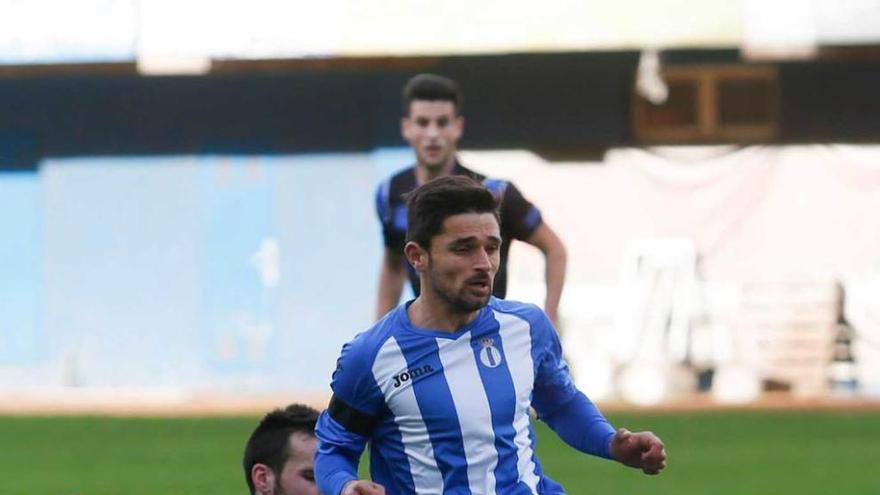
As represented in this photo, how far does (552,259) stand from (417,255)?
9.19 ft

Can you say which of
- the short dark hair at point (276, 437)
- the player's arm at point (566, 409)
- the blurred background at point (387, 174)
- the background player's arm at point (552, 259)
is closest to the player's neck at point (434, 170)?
the background player's arm at point (552, 259)

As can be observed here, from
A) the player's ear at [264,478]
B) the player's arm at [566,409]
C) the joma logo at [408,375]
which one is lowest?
the player's ear at [264,478]

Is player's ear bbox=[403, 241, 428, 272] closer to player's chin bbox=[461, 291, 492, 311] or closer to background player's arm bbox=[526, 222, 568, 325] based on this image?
player's chin bbox=[461, 291, 492, 311]

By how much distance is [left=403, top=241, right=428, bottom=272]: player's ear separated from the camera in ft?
17.4

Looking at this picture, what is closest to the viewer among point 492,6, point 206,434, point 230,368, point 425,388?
point 425,388

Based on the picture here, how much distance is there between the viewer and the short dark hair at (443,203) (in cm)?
525

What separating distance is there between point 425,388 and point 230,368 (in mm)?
17099

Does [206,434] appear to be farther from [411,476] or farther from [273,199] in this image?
[411,476]

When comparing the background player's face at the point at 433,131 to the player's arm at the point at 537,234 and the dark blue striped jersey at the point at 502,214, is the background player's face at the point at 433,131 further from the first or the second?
the player's arm at the point at 537,234

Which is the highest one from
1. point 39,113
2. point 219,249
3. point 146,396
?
point 39,113

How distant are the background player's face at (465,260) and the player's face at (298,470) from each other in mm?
940

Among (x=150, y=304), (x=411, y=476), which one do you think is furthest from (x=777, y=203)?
(x=411, y=476)

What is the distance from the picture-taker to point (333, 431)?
209 inches

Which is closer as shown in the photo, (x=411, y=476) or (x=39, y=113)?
(x=411, y=476)
